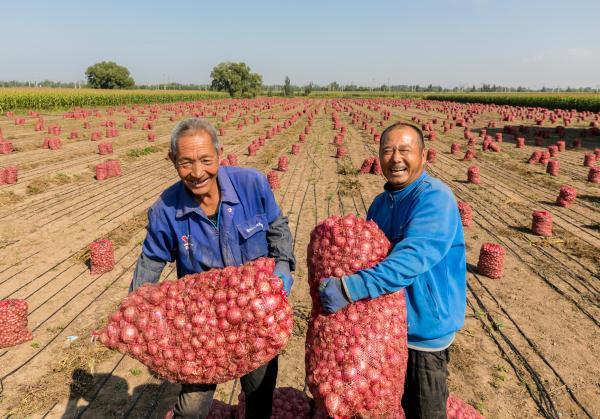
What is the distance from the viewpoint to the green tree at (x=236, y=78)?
122250 millimetres

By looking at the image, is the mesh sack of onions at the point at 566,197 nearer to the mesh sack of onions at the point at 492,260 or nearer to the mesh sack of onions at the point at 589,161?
the mesh sack of onions at the point at 492,260

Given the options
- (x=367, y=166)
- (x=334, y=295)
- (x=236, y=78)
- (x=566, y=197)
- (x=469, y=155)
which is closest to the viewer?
A: (x=334, y=295)

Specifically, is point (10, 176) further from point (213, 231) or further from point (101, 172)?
point (213, 231)

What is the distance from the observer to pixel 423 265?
2461 millimetres

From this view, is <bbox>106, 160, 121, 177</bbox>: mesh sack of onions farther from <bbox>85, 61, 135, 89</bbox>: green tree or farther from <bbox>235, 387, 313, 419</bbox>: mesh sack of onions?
<bbox>85, 61, 135, 89</bbox>: green tree

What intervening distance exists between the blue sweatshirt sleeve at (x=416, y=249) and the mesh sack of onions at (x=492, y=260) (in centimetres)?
632

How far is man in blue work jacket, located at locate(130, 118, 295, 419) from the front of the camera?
10.1 feet

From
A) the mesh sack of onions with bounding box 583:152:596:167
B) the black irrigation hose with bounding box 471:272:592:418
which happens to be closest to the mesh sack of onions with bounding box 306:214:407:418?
the black irrigation hose with bounding box 471:272:592:418

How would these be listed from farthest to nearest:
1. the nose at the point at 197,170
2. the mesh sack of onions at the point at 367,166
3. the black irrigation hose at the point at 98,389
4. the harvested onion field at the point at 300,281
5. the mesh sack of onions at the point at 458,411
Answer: the mesh sack of onions at the point at 367,166 < the harvested onion field at the point at 300,281 < the black irrigation hose at the point at 98,389 < the mesh sack of onions at the point at 458,411 < the nose at the point at 197,170

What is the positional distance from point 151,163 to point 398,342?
740 inches

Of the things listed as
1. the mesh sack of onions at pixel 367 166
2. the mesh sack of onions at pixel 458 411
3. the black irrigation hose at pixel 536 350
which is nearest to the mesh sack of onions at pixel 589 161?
the mesh sack of onions at pixel 367 166

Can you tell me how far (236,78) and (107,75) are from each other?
3693cm

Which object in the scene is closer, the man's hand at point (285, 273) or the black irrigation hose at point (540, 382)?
the man's hand at point (285, 273)

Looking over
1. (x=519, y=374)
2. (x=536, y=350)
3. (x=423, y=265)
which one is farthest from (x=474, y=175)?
(x=423, y=265)
